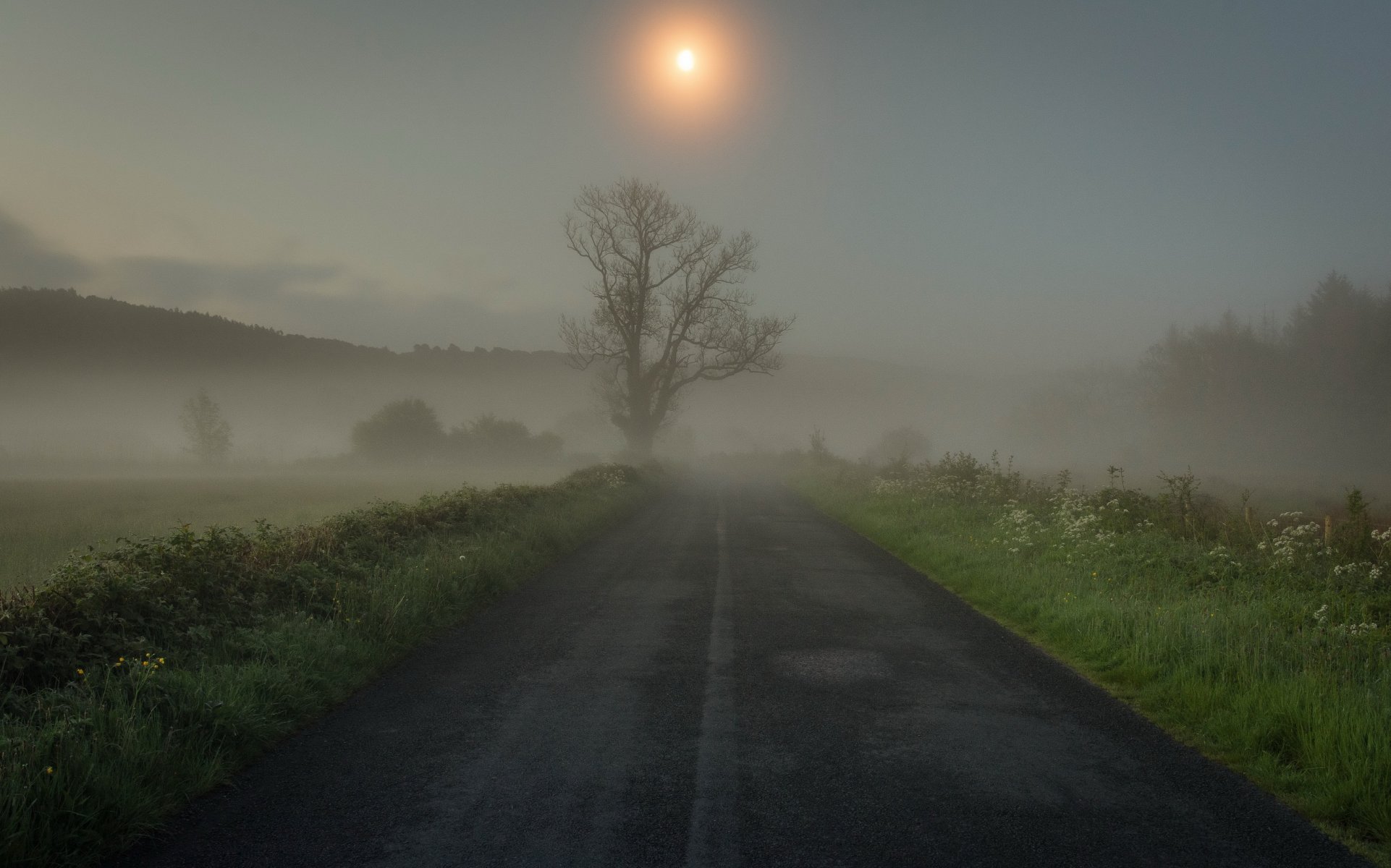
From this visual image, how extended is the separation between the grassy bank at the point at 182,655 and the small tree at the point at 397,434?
5904 centimetres

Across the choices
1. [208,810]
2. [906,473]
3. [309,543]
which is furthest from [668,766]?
[906,473]

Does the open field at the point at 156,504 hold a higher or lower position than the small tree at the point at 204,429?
lower

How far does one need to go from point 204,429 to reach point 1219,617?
74.4 metres

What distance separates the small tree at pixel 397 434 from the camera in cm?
6575

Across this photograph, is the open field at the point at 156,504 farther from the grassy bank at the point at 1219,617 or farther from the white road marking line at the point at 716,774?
the grassy bank at the point at 1219,617

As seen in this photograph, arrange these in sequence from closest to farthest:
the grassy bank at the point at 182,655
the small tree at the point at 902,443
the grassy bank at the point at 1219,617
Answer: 1. the grassy bank at the point at 182,655
2. the grassy bank at the point at 1219,617
3. the small tree at the point at 902,443

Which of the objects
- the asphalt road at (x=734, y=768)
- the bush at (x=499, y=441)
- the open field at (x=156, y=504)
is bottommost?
the open field at (x=156, y=504)

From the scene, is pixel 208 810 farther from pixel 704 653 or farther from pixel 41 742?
pixel 704 653

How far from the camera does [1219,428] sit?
7375 cm

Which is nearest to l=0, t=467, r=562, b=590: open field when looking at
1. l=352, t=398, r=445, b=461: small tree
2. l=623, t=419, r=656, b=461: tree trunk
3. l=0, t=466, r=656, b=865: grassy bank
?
l=0, t=466, r=656, b=865: grassy bank

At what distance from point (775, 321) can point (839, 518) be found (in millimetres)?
18175

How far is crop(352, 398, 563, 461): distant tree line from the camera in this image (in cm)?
6594

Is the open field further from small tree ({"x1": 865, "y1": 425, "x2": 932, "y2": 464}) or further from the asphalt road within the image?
small tree ({"x1": 865, "y1": 425, "x2": 932, "y2": 464})

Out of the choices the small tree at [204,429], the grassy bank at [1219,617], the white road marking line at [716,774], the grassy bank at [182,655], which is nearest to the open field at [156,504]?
the grassy bank at [182,655]
